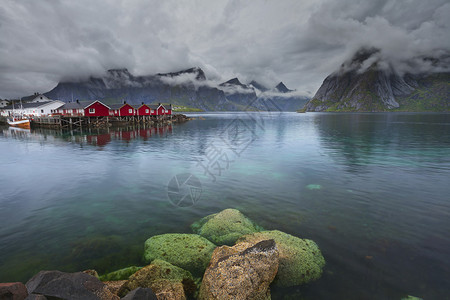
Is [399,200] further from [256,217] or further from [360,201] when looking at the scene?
[256,217]

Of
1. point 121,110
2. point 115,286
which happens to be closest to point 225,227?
point 115,286

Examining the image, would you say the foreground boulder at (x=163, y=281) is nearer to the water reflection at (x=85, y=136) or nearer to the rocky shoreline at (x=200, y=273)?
the rocky shoreline at (x=200, y=273)

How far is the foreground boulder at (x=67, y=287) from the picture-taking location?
560 centimetres

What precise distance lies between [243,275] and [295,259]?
3.08m

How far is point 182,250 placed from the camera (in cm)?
947

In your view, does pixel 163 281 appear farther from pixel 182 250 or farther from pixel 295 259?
pixel 295 259

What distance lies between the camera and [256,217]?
42.5ft

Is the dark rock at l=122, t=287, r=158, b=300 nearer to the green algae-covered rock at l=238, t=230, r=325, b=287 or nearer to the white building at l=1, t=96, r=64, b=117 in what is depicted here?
the green algae-covered rock at l=238, t=230, r=325, b=287

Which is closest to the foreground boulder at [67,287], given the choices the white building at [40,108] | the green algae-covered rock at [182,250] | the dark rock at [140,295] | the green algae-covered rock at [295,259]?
the dark rock at [140,295]

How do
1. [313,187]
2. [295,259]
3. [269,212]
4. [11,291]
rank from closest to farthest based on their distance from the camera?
[11,291], [295,259], [269,212], [313,187]

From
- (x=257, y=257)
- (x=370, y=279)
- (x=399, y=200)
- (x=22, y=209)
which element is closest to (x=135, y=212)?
(x=22, y=209)

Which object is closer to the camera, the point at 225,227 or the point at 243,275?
the point at 243,275

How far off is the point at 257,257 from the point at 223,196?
29.9 ft

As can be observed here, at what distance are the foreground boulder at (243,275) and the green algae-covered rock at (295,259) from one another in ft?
3.83
